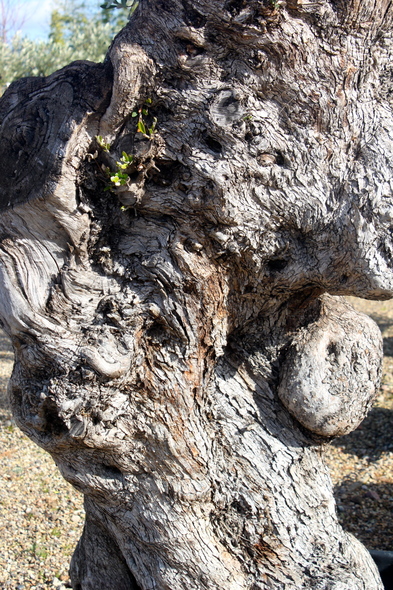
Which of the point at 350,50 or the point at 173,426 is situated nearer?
the point at 350,50

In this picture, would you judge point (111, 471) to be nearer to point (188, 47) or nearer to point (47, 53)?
point (188, 47)

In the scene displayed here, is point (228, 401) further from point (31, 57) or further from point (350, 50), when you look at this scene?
point (31, 57)

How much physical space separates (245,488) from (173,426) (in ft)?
1.60

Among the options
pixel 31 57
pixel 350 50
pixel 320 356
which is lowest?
pixel 320 356

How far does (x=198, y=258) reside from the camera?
2406mm

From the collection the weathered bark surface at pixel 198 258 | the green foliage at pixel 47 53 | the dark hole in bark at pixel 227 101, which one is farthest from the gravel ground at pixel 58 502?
the green foliage at pixel 47 53

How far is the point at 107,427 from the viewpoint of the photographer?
2410mm

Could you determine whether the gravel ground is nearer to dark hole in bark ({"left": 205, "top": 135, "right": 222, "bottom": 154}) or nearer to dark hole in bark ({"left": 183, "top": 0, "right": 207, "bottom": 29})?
dark hole in bark ({"left": 205, "top": 135, "right": 222, "bottom": 154})

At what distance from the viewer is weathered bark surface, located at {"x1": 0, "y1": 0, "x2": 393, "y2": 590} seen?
7.26ft

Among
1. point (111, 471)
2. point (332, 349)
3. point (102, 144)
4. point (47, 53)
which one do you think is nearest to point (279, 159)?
point (102, 144)

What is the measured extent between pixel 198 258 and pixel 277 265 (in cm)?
38

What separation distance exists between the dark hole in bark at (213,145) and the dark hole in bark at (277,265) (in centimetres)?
57

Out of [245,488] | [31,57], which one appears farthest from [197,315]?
[31,57]


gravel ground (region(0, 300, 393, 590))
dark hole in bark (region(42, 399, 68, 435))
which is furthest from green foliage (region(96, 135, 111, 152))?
gravel ground (region(0, 300, 393, 590))
